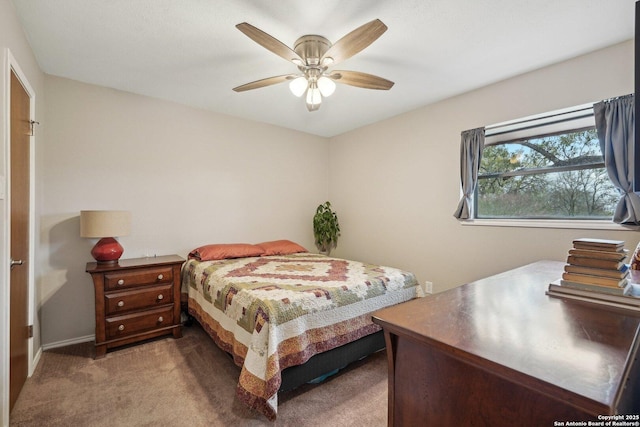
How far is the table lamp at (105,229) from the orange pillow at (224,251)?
2.42ft

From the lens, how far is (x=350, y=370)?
230cm

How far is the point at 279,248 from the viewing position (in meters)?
3.79

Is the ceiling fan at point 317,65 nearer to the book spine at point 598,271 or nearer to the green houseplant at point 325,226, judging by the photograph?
the book spine at point 598,271

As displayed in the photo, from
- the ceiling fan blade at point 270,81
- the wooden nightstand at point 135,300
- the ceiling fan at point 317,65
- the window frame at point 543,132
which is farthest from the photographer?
the wooden nightstand at point 135,300

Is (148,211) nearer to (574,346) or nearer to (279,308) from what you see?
(279,308)

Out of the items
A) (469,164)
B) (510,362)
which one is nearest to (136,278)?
(510,362)

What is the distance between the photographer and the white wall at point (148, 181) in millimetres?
2691

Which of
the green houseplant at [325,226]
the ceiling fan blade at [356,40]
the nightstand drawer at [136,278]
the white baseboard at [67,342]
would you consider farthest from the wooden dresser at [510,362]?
the green houseplant at [325,226]

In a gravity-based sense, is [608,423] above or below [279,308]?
above

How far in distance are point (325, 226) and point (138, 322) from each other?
2.67 meters

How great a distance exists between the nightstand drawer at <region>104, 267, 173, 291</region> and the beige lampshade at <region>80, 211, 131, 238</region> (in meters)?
0.37

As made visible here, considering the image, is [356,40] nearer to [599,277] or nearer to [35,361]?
[599,277]

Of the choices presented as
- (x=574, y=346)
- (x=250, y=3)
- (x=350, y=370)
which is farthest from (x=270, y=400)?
(x=250, y=3)

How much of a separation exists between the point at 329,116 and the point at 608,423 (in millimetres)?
3648
